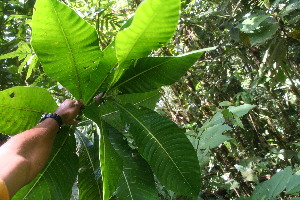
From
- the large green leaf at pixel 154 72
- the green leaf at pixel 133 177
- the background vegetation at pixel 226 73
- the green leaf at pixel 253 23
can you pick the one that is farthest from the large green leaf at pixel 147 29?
the green leaf at pixel 253 23

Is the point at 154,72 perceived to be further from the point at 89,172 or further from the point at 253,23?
the point at 253,23

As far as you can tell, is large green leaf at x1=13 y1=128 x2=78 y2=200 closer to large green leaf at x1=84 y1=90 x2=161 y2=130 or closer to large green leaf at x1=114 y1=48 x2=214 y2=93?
large green leaf at x1=84 y1=90 x2=161 y2=130

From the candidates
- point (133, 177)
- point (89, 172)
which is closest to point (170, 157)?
point (133, 177)

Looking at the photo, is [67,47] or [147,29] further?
[67,47]

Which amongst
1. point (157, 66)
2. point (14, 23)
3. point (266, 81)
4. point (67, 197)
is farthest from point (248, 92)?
point (14, 23)

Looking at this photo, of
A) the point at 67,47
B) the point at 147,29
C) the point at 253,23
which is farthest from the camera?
the point at 253,23
